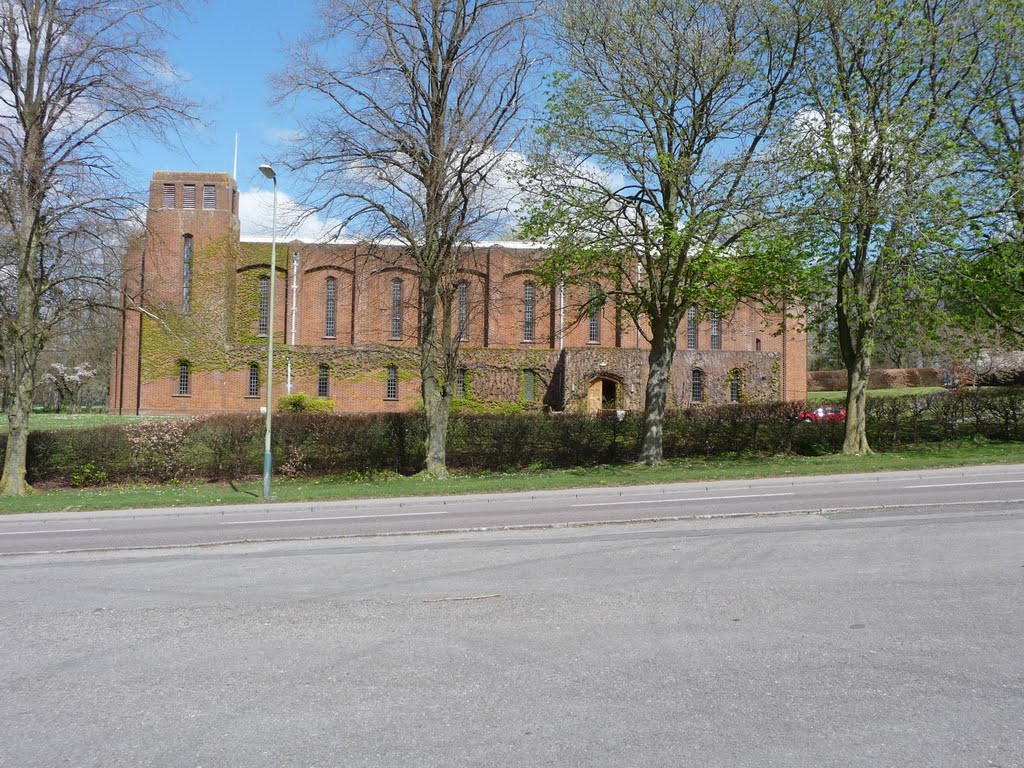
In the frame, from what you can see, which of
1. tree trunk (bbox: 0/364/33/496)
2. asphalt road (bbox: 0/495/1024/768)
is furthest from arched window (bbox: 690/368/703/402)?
asphalt road (bbox: 0/495/1024/768)

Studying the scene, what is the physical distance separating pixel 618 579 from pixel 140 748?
490 centimetres

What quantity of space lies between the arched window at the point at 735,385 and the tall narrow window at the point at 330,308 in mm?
25050

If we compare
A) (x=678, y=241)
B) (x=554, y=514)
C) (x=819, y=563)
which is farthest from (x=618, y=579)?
(x=678, y=241)

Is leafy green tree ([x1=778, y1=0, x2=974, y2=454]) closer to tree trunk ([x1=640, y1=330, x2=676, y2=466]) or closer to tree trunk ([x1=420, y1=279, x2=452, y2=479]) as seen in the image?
tree trunk ([x1=640, y1=330, x2=676, y2=466])

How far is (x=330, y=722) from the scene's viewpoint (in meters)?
4.63

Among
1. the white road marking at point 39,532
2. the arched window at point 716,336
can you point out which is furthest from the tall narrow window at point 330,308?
the white road marking at point 39,532

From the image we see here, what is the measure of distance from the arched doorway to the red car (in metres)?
17.1

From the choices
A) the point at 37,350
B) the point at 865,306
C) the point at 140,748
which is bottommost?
the point at 140,748

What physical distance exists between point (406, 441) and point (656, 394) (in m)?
7.61

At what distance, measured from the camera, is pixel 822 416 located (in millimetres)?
26797

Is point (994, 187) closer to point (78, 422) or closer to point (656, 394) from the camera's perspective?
point (656, 394)

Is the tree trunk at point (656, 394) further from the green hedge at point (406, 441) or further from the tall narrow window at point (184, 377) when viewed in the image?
the tall narrow window at point (184, 377)

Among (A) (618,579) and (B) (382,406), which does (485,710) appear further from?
(B) (382,406)

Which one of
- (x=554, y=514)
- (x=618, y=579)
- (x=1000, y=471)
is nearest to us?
(x=618, y=579)
